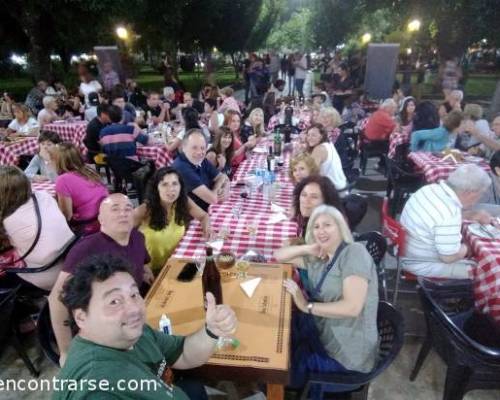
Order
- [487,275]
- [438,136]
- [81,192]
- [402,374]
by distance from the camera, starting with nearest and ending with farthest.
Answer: [487,275] < [402,374] < [81,192] < [438,136]

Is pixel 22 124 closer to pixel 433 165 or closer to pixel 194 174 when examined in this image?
pixel 194 174

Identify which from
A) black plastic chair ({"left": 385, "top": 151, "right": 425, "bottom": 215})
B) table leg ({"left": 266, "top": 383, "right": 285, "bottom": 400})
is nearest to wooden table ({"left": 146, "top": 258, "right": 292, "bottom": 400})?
table leg ({"left": 266, "top": 383, "right": 285, "bottom": 400})

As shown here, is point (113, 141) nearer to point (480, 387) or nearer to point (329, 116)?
point (329, 116)

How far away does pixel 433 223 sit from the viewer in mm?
2746

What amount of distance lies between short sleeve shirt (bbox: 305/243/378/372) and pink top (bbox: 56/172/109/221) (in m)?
2.61

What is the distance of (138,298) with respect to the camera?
1497mm

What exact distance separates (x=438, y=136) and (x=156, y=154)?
14.5ft

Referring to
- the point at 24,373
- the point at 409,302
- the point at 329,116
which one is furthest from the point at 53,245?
the point at 329,116

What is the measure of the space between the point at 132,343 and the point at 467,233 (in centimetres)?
272

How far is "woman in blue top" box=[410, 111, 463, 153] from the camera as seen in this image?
5215 mm

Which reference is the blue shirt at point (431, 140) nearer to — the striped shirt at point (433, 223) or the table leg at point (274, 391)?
the striped shirt at point (433, 223)

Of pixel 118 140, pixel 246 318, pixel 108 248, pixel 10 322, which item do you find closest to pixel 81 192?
pixel 10 322

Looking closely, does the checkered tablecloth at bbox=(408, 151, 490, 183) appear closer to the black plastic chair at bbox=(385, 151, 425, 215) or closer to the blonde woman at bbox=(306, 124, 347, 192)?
the black plastic chair at bbox=(385, 151, 425, 215)

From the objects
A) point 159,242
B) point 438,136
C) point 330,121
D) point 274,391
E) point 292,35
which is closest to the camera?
point 274,391
